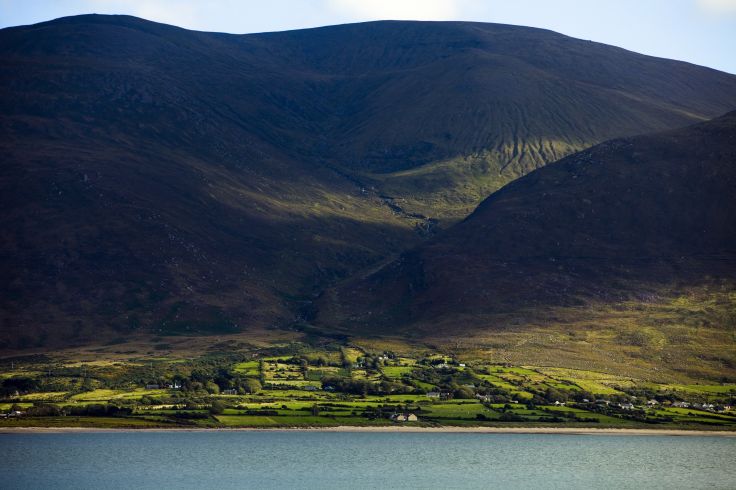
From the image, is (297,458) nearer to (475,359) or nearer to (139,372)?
(139,372)

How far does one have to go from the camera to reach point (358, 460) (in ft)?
381

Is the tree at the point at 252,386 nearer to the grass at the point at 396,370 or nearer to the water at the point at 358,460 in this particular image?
the grass at the point at 396,370

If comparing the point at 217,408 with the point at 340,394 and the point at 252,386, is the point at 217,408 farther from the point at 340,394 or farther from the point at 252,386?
the point at 340,394

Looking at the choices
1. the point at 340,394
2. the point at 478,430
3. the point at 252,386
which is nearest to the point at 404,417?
the point at 478,430

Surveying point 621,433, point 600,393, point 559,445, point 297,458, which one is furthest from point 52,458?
point 600,393

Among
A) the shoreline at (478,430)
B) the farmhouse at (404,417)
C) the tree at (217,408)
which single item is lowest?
the shoreline at (478,430)

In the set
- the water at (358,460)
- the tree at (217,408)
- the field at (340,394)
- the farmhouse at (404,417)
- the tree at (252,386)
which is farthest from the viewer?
the tree at (252,386)

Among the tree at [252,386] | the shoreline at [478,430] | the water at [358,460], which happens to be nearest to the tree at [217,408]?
the shoreline at [478,430]

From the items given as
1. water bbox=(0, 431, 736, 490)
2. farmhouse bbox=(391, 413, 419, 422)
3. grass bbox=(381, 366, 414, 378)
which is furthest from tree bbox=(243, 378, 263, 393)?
farmhouse bbox=(391, 413, 419, 422)

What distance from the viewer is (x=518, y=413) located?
5669 inches

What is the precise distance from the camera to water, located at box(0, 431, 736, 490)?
103562 millimetres

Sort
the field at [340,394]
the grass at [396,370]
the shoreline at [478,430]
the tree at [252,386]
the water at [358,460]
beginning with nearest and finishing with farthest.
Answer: the water at [358,460] → the shoreline at [478,430] → the field at [340,394] → the tree at [252,386] → the grass at [396,370]

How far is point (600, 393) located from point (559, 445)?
114 ft

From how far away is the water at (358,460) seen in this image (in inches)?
4077
